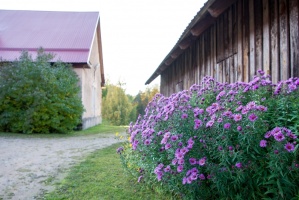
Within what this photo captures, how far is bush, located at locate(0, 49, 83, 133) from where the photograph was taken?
34.8ft

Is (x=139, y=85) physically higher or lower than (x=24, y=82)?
higher

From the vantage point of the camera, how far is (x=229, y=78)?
4590 millimetres

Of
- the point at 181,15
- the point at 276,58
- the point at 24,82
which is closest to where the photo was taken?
the point at 276,58

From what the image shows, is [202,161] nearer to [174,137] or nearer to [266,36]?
[174,137]

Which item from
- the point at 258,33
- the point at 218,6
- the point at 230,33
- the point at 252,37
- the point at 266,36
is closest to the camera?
the point at 266,36

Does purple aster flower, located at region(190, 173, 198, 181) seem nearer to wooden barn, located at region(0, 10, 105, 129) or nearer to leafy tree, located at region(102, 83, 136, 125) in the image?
wooden barn, located at region(0, 10, 105, 129)

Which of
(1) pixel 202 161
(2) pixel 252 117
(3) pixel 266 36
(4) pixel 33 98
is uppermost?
(3) pixel 266 36

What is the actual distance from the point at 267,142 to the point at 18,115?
1075cm

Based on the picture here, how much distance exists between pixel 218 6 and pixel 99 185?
10.5ft

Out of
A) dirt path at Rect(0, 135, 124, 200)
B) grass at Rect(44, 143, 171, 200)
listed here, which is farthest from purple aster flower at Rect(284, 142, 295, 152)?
dirt path at Rect(0, 135, 124, 200)

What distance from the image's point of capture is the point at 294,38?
2.94m

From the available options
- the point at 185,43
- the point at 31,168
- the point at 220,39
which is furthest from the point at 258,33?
the point at 31,168

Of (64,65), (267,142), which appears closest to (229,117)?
(267,142)

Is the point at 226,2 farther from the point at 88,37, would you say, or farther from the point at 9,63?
the point at 88,37
